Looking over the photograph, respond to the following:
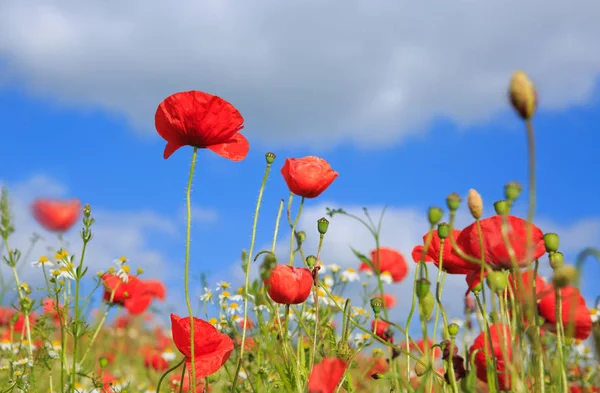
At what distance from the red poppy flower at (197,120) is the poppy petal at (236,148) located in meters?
0.03

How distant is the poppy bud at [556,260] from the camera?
181 centimetres

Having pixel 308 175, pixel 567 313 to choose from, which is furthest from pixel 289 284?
pixel 567 313

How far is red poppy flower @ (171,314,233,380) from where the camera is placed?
199 cm

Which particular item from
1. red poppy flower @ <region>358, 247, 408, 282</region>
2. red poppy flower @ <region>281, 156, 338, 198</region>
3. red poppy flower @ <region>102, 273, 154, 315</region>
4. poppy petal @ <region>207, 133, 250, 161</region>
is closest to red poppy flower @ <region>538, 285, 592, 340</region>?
red poppy flower @ <region>281, 156, 338, 198</region>

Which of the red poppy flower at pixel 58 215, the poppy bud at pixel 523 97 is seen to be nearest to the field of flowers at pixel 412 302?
the poppy bud at pixel 523 97

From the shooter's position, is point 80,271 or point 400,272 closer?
point 80,271

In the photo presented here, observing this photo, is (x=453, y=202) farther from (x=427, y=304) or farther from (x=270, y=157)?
(x=270, y=157)

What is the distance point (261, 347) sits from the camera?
2.69m

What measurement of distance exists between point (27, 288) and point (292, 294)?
4.74 feet

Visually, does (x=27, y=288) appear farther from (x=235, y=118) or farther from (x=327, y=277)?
(x=327, y=277)

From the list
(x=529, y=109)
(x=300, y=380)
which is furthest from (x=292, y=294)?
Result: (x=529, y=109)

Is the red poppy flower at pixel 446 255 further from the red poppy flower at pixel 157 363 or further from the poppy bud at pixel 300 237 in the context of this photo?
the red poppy flower at pixel 157 363

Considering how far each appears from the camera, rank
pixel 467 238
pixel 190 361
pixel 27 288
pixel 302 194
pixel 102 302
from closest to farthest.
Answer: pixel 467 238 < pixel 190 361 < pixel 302 194 < pixel 27 288 < pixel 102 302

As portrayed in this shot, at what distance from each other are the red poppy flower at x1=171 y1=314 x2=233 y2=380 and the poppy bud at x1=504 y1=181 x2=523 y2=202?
1.01m
